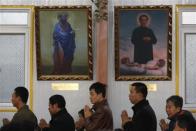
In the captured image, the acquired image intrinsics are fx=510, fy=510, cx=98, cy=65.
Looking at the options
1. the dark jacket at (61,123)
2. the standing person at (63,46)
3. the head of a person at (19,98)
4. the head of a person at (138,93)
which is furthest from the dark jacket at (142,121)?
the standing person at (63,46)

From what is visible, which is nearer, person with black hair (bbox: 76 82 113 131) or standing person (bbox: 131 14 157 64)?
person with black hair (bbox: 76 82 113 131)

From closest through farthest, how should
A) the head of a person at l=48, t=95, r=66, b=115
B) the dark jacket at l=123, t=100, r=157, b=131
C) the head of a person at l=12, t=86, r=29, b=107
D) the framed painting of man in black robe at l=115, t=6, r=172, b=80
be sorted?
the dark jacket at l=123, t=100, r=157, b=131, the head of a person at l=48, t=95, r=66, b=115, the head of a person at l=12, t=86, r=29, b=107, the framed painting of man in black robe at l=115, t=6, r=172, b=80

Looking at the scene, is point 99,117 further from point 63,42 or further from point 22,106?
point 63,42

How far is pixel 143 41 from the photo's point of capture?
30.8 ft

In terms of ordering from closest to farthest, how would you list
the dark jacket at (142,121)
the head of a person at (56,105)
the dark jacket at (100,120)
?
the dark jacket at (142,121), the dark jacket at (100,120), the head of a person at (56,105)

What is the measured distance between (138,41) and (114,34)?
461mm

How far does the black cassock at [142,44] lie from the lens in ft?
30.8

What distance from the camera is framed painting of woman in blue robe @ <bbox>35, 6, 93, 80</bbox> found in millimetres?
9391

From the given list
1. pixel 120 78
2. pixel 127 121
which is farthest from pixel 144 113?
pixel 120 78

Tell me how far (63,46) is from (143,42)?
148 centimetres

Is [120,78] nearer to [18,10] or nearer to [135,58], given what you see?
[135,58]

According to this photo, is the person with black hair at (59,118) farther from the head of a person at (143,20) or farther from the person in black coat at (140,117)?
the head of a person at (143,20)

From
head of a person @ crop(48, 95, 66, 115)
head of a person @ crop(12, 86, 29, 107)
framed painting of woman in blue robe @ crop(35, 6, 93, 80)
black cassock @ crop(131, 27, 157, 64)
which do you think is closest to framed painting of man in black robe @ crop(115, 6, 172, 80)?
black cassock @ crop(131, 27, 157, 64)

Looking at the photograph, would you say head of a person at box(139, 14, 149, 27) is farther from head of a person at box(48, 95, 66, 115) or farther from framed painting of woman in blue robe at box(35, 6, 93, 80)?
head of a person at box(48, 95, 66, 115)
